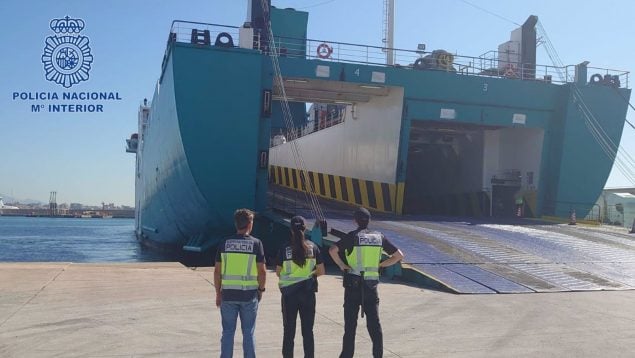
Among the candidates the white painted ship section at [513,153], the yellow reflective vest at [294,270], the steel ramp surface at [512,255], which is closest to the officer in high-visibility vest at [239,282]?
the yellow reflective vest at [294,270]

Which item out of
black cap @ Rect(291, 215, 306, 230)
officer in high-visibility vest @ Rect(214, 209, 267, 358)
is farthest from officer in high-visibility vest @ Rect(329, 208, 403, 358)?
officer in high-visibility vest @ Rect(214, 209, 267, 358)

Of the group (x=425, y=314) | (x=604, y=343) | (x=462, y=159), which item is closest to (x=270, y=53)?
(x=462, y=159)

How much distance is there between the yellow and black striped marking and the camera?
2050cm

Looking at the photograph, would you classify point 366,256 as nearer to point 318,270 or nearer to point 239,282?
point 318,270

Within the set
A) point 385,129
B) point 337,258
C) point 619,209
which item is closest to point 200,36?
point 385,129

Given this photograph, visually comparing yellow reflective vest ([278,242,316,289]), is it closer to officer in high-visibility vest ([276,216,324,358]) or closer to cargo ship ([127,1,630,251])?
officer in high-visibility vest ([276,216,324,358])

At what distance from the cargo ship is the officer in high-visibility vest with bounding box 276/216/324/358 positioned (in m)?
10.9

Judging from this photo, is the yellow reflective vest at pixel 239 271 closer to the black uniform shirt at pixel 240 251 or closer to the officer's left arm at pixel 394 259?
the black uniform shirt at pixel 240 251

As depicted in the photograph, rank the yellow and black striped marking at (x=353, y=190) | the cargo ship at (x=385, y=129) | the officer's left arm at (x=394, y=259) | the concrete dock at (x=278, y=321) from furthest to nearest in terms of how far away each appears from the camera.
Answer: the yellow and black striped marking at (x=353, y=190)
the cargo ship at (x=385, y=129)
the concrete dock at (x=278, y=321)
the officer's left arm at (x=394, y=259)

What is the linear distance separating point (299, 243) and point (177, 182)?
48.7 feet

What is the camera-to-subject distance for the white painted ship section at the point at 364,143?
20.1m

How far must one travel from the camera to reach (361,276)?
515cm

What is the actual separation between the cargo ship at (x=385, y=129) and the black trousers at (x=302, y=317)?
10936 millimetres

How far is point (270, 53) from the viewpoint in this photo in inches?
710
